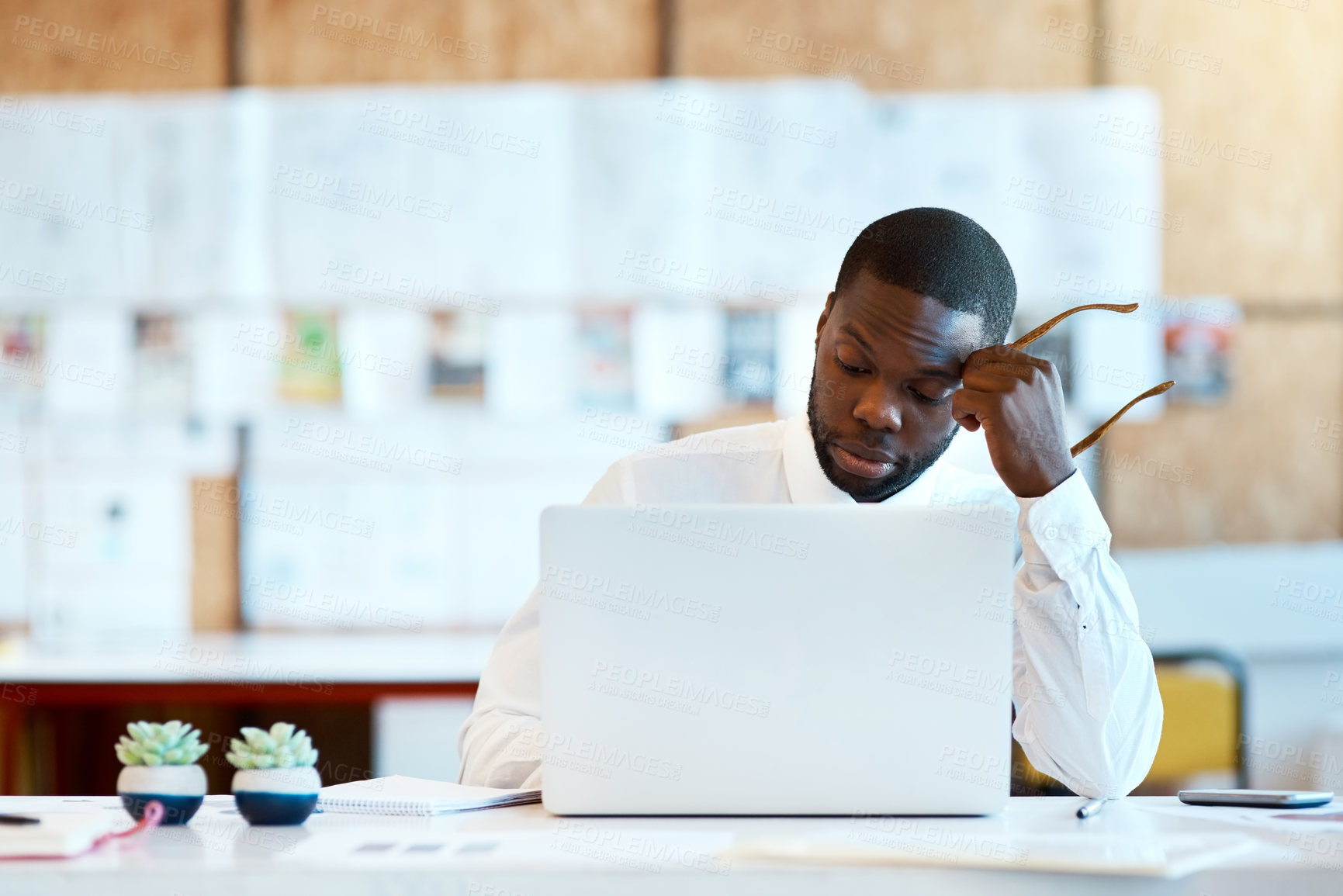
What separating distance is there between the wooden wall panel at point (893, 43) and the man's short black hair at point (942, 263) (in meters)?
1.64

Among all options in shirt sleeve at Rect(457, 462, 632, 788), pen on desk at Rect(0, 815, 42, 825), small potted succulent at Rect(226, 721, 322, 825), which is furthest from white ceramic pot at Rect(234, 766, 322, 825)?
shirt sleeve at Rect(457, 462, 632, 788)

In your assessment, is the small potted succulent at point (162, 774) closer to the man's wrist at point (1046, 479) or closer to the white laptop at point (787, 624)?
the white laptop at point (787, 624)

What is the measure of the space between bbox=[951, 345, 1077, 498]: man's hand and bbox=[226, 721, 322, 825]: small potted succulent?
710mm

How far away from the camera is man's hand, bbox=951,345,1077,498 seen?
1.37 metres

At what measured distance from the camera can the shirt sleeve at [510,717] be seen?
4.67ft

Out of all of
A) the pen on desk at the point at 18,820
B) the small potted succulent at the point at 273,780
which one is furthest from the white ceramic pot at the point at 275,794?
the pen on desk at the point at 18,820

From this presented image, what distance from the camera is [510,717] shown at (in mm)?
1505

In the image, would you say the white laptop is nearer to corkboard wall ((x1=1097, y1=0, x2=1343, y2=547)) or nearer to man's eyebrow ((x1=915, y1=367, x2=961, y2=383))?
man's eyebrow ((x1=915, y1=367, x2=961, y2=383))

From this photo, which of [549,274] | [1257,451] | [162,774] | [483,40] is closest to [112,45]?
[483,40]

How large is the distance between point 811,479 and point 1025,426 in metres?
0.36

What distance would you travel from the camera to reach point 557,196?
3268 millimetres

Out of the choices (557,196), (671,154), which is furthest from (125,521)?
(671,154)

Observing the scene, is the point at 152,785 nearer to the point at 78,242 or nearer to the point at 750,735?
the point at 750,735

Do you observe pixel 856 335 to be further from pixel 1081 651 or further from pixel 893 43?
pixel 893 43
